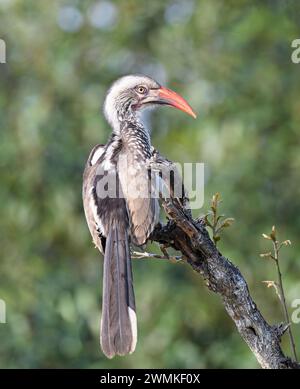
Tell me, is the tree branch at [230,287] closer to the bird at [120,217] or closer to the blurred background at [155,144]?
the bird at [120,217]

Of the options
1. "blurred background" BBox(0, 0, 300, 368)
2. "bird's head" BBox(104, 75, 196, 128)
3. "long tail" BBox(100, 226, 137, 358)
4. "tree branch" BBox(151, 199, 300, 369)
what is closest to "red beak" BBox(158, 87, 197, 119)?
"bird's head" BBox(104, 75, 196, 128)

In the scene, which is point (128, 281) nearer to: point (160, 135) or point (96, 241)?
point (96, 241)

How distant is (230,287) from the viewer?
3.34 meters

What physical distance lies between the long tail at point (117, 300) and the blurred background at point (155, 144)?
9.20 ft

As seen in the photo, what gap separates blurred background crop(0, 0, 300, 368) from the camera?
24.0 ft

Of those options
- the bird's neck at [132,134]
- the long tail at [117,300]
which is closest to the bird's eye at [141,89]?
the bird's neck at [132,134]

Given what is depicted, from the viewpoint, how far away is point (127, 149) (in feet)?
13.6

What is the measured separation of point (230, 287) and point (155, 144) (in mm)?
4856

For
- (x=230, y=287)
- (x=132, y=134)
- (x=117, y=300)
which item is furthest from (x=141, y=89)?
(x=230, y=287)

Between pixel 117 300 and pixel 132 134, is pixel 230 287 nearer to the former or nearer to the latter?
pixel 117 300

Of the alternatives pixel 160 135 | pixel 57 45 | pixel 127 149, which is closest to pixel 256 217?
pixel 160 135

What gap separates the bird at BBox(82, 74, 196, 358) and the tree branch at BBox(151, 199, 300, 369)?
0.36m

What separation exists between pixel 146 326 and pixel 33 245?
137cm
